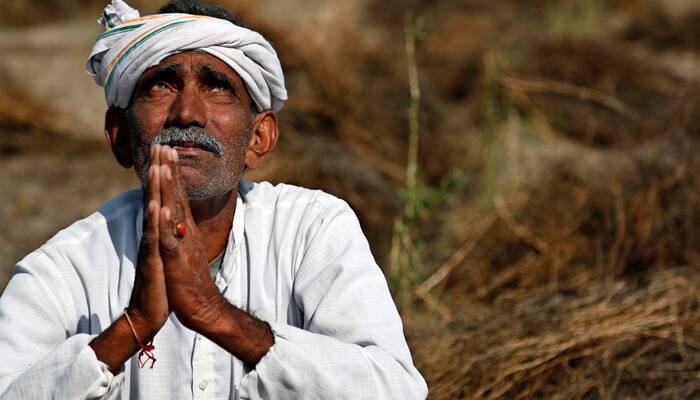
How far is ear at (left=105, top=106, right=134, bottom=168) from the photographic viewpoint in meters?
2.82

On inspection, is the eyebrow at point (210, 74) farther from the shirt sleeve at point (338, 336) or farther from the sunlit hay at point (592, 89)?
the sunlit hay at point (592, 89)

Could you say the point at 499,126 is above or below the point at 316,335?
below

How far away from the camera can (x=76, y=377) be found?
219 cm

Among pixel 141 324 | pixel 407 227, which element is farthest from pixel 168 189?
pixel 407 227

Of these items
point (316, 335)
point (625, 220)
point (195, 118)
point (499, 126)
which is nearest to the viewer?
point (316, 335)

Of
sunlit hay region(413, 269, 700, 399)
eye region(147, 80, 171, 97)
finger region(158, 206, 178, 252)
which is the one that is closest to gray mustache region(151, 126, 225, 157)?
eye region(147, 80, 171, 97)

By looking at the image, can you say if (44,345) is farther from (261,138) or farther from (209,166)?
(261,138)

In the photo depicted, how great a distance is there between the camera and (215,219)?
271cm

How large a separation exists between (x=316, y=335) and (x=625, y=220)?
11.4 ft

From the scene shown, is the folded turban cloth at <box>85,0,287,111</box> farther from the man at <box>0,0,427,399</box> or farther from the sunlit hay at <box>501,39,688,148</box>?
the sunlit hay at <box>501,39,688,148</box>

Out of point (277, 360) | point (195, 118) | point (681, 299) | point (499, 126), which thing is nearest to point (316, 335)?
point (277, 360)

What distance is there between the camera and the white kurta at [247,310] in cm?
223

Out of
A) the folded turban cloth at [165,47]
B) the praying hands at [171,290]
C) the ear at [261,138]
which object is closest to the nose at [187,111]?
the folded turban cloth at [165,47]

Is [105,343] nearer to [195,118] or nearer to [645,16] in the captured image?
[195,118]
